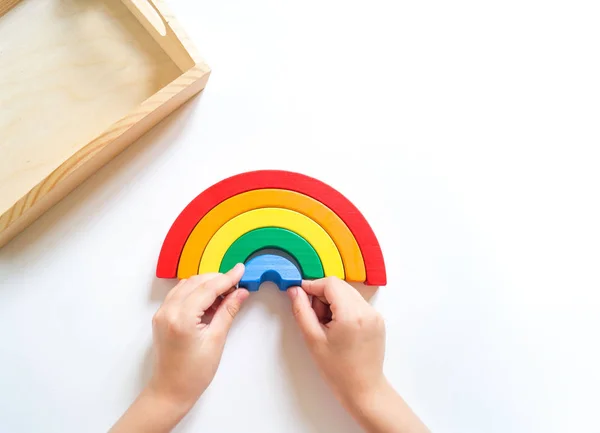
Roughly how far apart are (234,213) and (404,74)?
381 mm

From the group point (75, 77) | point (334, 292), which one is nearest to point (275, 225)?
point (334, 292)

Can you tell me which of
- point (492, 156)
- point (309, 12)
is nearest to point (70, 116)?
point (309, 12)

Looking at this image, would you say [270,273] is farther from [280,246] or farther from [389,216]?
[389,216]

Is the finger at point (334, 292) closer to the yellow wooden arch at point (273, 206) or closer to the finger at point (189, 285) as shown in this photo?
the yellow wooden arch at point (273, 206)

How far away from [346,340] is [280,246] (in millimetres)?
166

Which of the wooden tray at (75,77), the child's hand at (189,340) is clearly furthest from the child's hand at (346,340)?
the wooden tray at (75,77)

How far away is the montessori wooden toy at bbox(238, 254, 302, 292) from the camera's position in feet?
2.07

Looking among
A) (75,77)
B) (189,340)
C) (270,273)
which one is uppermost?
(75,77)

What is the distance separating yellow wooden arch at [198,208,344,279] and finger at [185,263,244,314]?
0.05 metres

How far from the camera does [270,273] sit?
636 mm

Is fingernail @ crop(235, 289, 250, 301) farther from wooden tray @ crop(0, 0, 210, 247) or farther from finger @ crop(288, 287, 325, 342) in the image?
wooden tray @ crop(0, 0, 210, 247)

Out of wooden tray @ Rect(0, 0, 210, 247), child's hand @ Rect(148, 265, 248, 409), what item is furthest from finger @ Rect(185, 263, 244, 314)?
wooden tray @ Rect(0, 0, 210, 247)

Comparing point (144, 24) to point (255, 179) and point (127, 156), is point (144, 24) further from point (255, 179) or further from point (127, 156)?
point (255, 179)

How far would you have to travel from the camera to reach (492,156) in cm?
74
